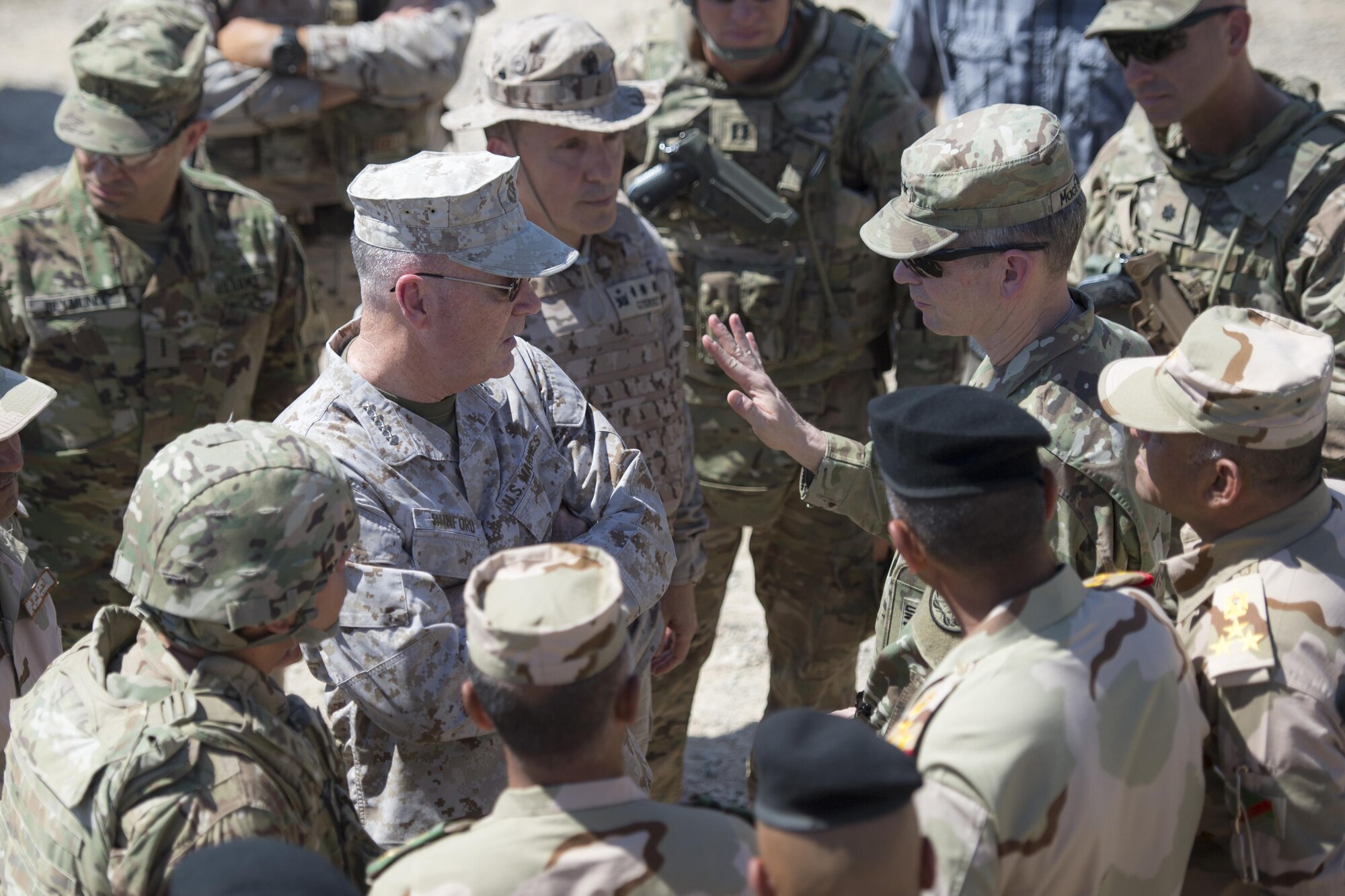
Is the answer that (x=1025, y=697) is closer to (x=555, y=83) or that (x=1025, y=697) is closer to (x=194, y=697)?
(x=194, y=697)

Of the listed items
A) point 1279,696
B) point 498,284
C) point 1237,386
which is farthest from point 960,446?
point 498,284

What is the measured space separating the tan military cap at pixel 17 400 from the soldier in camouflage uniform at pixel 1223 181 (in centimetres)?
318

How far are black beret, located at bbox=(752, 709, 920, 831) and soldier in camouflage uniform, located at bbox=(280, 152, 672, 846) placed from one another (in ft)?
3.49

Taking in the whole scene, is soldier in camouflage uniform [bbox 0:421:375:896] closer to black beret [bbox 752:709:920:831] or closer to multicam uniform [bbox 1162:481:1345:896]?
black beret [bbox 752:709:920:831]

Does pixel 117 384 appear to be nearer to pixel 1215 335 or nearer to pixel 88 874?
pixel 88 874

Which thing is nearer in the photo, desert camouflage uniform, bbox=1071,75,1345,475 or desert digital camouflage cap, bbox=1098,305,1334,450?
desert digital camouflage cap, bbox=1098,305,1334,450

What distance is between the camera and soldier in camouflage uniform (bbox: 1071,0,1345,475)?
4.49 metres

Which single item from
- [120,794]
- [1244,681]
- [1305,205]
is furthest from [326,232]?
[1244,681]

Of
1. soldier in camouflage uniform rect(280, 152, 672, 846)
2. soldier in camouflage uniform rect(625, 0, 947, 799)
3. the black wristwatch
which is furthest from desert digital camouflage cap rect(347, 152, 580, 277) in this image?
the black wristwatch

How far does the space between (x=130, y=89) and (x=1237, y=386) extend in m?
3.54

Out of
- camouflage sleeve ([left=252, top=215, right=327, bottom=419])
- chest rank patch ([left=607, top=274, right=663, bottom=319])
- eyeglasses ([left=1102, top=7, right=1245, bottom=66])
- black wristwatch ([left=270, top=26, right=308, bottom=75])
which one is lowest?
camouflage sleeve ([left=252, top=215, right=327, bottom=419])

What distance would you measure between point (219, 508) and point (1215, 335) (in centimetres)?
181

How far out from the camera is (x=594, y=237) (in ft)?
13.5

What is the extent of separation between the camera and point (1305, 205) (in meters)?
4.52
